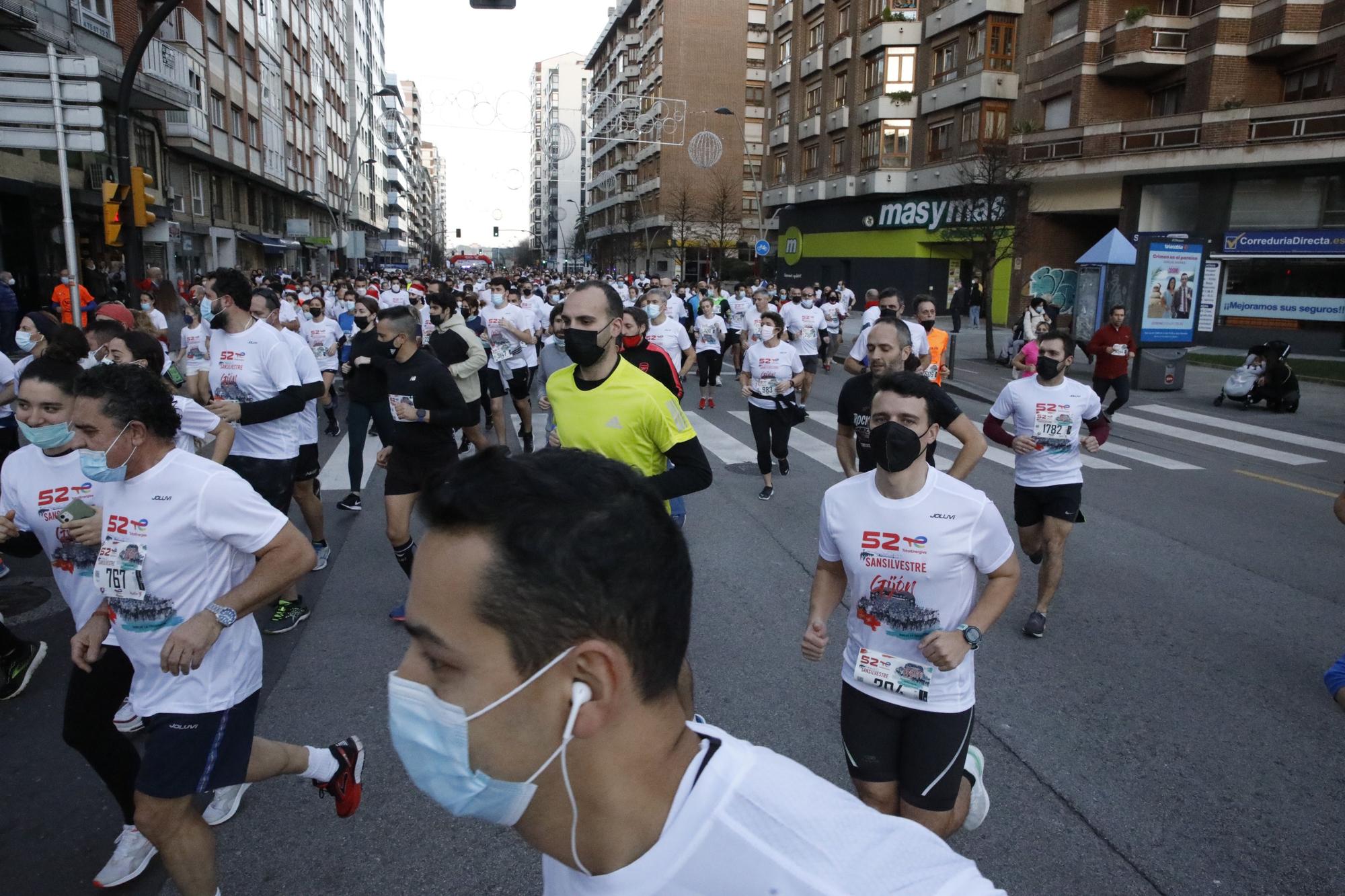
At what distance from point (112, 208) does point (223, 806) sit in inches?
399

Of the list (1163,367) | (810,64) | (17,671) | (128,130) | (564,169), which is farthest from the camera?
(564,169)

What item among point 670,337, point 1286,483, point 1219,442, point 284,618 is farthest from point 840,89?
point 284,618

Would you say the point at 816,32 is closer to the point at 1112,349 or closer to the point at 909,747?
the point at 1112,349

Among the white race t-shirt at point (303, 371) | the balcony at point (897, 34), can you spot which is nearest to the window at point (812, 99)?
the balcony at point (897, 34)

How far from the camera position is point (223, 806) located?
3.65 metres

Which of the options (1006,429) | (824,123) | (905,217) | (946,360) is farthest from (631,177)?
(1006,429)

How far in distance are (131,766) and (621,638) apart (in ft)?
9.99

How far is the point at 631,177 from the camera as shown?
79.4 m

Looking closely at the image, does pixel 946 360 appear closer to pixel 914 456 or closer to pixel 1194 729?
pixel 1194 729

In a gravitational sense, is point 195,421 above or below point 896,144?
below

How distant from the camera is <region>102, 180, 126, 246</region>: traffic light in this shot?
36.3ft

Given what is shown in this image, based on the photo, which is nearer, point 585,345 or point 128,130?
point 585,345

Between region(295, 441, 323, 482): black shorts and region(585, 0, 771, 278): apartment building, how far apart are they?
5524 cm

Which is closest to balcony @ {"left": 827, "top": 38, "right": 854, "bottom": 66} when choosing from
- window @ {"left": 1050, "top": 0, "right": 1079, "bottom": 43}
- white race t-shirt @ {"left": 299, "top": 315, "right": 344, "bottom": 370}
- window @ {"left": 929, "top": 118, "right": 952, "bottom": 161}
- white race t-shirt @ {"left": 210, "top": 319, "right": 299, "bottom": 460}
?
window @ {"left": 929, "top": 118, "right": 952, "bottom": 161}
